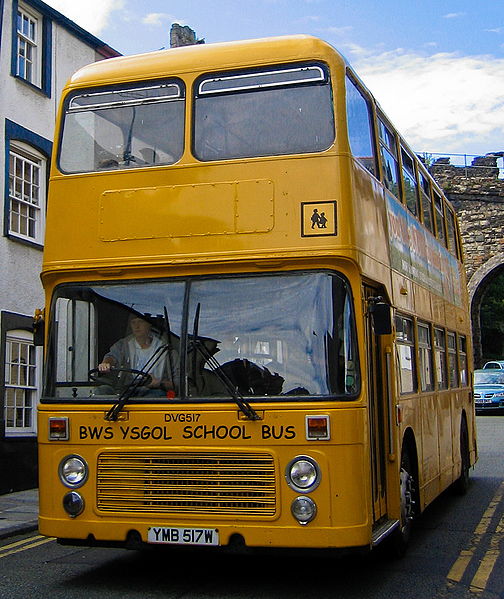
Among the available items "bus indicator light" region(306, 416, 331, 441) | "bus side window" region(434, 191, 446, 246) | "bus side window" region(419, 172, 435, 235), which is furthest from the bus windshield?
A: "bus side window" region(434, 191, 446, 246)

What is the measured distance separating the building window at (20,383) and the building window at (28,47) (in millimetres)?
4280

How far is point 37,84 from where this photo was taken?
16406 millimetres

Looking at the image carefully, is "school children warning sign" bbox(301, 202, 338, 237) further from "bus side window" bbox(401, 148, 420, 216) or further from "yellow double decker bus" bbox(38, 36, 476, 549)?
"bus side window" bbox(401, 148, 420, 216)

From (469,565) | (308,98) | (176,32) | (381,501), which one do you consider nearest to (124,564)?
(381,501)

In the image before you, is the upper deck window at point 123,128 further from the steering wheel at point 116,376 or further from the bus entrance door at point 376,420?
the bus entrance door at point 376,420

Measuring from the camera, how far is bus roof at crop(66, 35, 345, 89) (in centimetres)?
766

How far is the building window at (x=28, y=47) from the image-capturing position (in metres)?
16.0

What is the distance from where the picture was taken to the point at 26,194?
15.8 meters

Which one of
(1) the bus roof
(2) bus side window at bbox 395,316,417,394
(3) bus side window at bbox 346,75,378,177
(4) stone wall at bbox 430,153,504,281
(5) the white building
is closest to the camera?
(1) the bus roof

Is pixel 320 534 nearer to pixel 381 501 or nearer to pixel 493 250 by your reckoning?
pixel 381 501

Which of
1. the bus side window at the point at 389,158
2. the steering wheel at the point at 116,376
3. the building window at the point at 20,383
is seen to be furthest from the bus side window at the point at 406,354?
the building window at the point at 20,383

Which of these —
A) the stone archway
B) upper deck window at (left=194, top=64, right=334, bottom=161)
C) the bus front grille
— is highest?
the stone archway

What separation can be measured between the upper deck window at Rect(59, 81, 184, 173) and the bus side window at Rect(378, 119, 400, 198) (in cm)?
230

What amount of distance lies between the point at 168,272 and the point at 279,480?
1.76m
